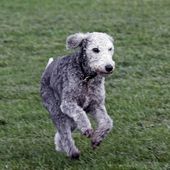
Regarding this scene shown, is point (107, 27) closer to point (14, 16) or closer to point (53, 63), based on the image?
point (14, 16)

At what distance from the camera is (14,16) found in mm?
14227

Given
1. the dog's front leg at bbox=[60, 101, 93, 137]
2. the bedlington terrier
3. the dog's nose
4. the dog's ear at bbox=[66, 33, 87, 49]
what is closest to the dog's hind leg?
the bedlington terrier

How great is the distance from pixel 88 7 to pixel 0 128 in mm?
8963

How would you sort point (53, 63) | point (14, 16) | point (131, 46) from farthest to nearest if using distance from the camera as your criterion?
point (14, 16), point (131, 46), point (53, 63)

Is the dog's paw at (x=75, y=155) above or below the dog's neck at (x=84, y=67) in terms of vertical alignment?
below

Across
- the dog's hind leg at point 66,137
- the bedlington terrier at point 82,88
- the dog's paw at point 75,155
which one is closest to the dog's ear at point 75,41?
the bedlington terrier at point 82,88

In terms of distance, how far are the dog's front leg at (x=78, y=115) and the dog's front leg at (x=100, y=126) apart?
0.07m

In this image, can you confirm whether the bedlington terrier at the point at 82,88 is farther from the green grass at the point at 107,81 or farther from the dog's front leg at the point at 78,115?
the green grass at the point at 107,81

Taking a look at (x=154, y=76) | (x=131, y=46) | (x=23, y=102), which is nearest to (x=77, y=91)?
(x=23, y=102)

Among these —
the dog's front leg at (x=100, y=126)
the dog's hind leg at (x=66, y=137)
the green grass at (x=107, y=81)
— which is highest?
the dog's front leg at (x=100, y=126)

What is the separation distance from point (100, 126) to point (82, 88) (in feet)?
1.19

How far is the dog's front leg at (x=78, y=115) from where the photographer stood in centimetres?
507

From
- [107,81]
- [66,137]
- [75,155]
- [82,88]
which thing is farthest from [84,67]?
[107,81]

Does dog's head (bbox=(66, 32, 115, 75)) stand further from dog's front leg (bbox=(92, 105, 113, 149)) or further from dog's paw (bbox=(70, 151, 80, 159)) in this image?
dog's paw (bbox=(70, 151, 80, 159))
